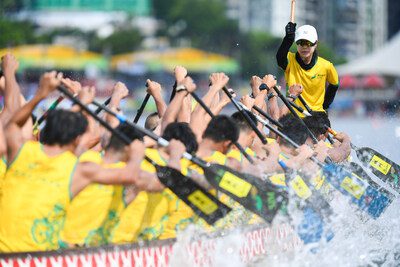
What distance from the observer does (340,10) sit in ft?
396

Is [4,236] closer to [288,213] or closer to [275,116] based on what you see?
[288,213]

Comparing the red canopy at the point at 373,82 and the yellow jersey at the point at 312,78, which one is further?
the red canopy at the point at 373,82

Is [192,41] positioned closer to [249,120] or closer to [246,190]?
[249,120]

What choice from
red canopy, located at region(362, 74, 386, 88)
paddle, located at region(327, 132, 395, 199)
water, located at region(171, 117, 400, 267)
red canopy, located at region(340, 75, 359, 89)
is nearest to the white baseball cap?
paddle, located at region(327, 132, 395, 199)

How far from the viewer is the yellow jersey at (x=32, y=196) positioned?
7258mm

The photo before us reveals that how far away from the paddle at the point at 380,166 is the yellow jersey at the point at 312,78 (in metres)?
1.01

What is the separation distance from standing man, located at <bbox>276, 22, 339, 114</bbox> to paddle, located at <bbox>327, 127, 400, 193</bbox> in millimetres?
991

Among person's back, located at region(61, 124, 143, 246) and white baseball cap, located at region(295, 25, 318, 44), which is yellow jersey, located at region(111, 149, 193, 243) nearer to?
person's back, located at region(61, 124, 143, 246)

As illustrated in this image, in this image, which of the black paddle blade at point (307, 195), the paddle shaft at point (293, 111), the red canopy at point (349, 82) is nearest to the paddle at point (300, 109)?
the paddle shaft at point (293, 111)

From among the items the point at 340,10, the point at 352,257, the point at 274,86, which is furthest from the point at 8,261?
the point at 340,10

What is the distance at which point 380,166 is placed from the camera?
1145 centimetres

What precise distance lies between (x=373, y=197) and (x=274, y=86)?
65.6 inches

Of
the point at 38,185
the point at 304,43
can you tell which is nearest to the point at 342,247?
the point at 38,185

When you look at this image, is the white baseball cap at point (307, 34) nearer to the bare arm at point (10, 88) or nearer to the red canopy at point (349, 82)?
the bare arm at point (10, 88)
